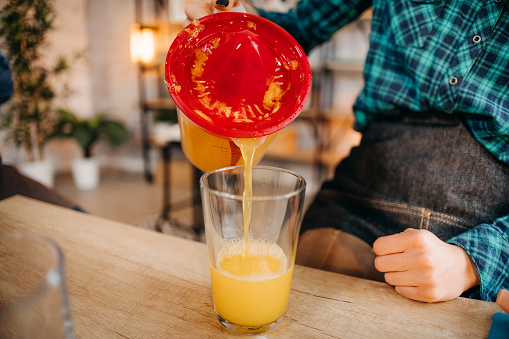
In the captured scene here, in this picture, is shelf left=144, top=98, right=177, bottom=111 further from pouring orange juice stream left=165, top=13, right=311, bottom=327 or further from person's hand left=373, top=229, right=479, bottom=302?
person's hand left=373, top=229, right=479, bottom=302

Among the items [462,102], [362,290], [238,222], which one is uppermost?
[462,102]

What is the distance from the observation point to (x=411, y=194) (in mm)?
860

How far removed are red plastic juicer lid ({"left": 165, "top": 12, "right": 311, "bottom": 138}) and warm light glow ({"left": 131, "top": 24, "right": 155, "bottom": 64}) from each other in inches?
129

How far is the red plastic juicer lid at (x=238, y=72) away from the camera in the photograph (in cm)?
61

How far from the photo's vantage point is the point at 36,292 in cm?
28

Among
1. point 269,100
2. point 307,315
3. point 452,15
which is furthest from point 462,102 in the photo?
point 307,315

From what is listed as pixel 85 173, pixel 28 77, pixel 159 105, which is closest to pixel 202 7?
pixel 28 77

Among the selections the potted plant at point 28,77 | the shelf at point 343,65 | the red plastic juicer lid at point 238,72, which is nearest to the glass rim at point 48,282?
the red plastic juicer lid at point 238,72

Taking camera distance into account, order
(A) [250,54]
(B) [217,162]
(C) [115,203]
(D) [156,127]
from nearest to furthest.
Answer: (A) [250,54] < (B) [217,162] < (C) [115,203] < (D) [156,127]

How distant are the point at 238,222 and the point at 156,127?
11.7 ft

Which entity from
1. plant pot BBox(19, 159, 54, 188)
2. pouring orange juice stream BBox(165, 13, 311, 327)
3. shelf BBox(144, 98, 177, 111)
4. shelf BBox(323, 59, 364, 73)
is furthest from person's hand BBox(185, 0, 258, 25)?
shelf BBox(144, 98, 177, 111)

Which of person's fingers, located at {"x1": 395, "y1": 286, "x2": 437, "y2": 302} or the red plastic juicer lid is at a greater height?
the red plastic juicer lid

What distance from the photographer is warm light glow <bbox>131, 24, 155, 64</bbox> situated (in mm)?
→ 3549

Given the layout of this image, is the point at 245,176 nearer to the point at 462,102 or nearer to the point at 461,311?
the point at 461,311
